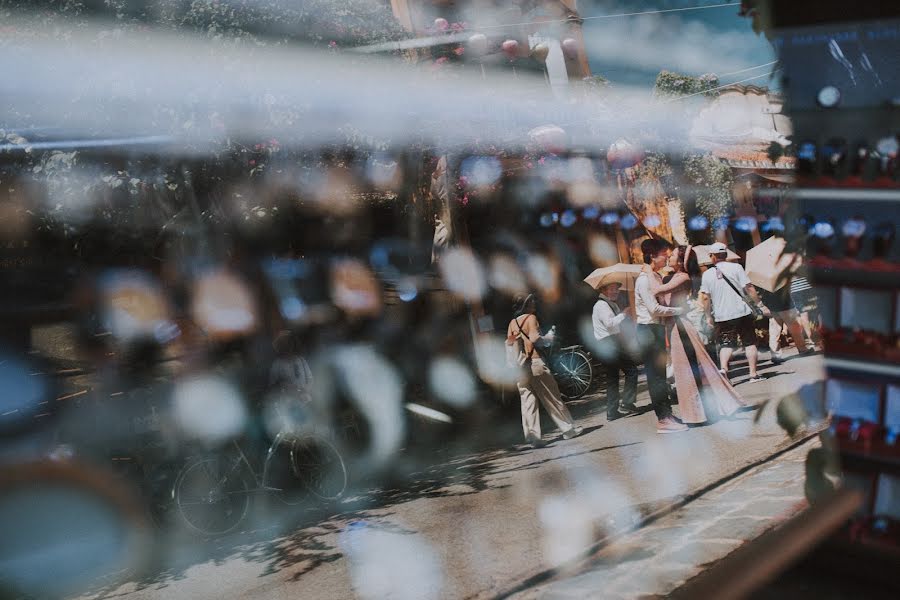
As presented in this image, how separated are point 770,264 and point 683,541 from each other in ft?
5.84

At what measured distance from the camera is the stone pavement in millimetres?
3766

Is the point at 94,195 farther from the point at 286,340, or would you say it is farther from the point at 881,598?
the point at 881,598

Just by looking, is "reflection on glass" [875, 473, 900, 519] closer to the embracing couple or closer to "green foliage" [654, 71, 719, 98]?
the embracing couple

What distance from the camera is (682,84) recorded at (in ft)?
25.2

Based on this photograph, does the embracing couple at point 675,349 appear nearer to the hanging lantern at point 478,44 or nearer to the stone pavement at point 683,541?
the stone pavement at point 683,541

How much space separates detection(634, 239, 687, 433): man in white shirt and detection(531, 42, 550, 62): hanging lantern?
2796mm

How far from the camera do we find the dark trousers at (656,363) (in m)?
6.36

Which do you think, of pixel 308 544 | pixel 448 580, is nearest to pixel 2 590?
pixel 308 544

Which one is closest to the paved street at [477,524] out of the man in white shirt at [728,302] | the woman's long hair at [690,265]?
the man in white shirt at [728,302]

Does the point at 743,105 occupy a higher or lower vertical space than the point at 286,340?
higher

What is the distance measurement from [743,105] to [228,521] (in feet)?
20.8

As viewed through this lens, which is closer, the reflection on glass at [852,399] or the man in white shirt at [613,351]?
the reflection on glass at [852,399]

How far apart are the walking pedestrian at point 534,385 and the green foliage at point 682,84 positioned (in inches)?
107

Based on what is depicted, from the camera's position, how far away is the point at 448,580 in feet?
13.7
